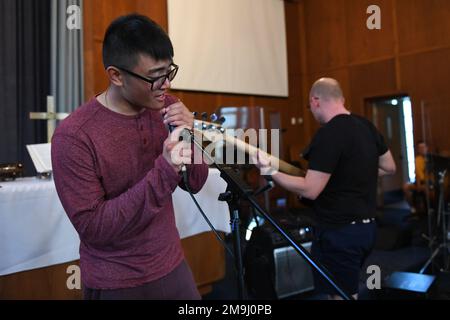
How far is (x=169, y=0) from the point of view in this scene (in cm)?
632

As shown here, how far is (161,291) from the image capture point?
1.14m

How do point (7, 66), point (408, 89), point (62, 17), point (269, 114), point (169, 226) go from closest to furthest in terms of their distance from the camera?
point (169, 226) → point (7, 66) → point (62, 17) → point (408, 89) → point (269, 114)

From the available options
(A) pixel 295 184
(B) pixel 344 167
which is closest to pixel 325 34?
(B) pixel 344 167

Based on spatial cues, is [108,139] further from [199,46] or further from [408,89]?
[408,89]

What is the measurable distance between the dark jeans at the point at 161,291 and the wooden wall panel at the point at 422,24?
7023mm

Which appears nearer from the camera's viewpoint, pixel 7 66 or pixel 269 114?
pixel 7 66

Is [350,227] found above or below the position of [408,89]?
below

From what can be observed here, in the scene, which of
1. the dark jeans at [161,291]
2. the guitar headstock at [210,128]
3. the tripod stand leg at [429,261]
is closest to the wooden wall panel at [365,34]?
Result: the tripod stand leg at [429,261]

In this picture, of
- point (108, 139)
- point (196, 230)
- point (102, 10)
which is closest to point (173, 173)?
point (108, 139)

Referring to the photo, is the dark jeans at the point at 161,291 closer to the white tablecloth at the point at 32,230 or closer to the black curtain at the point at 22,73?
the white tablecloth at the point at 32,230

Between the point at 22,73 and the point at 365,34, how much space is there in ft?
21.1

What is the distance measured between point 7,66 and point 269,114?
5.32m

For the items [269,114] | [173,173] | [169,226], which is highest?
[269,114]

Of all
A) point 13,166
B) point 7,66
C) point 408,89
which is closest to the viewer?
point 13,166
